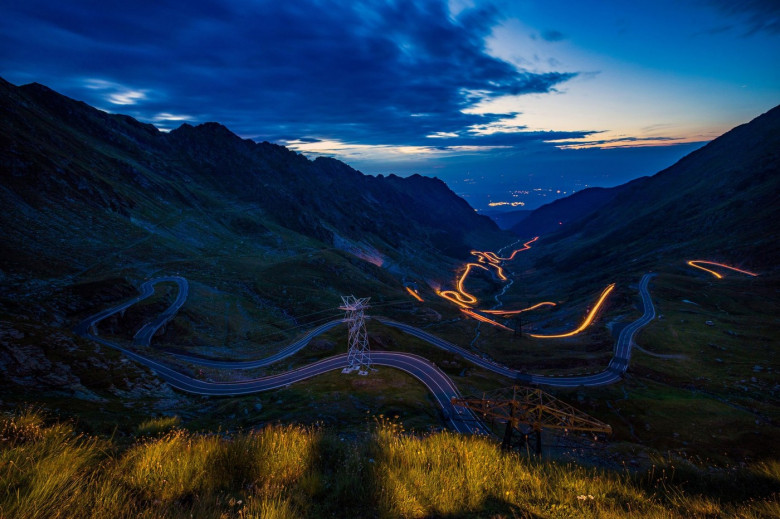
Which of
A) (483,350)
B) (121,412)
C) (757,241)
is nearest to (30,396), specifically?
(121,412)

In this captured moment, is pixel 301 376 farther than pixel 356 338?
Yes

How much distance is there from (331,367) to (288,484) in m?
64.6

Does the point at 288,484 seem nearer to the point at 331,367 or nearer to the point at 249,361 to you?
the point at 331,367

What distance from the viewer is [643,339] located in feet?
301

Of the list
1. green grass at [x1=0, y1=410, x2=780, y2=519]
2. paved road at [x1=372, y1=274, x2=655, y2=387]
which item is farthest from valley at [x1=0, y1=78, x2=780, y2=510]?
green grass at [x1=0, y1=410, x2=780, y2=519]

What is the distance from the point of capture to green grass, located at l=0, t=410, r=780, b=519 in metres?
5.07

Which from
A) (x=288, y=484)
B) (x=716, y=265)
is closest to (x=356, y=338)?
(x=288, y=484)

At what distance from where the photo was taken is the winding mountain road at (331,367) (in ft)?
182

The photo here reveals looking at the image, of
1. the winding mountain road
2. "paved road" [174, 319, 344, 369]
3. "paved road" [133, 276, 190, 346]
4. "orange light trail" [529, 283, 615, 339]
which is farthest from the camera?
"orange light trail" [529, 283, 615, 339]

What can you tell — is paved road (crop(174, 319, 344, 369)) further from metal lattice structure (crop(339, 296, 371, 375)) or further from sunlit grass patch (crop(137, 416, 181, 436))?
sunlit grass patch (crop(137, 416, 181, 436))

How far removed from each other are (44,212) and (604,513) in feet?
516

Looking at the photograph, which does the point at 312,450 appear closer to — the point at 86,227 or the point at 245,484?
the point at 245,484

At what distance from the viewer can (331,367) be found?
2699 inches

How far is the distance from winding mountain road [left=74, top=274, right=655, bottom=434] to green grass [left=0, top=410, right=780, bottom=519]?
43.6 metres
